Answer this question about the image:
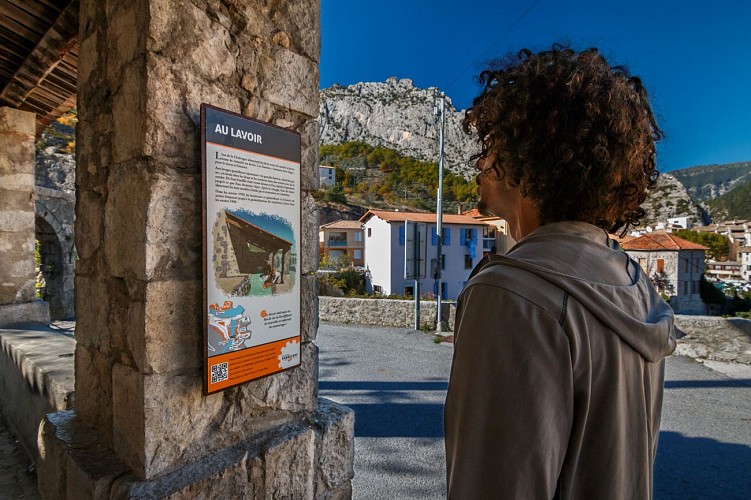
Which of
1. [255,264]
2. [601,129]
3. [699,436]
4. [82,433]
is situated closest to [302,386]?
[255,264]

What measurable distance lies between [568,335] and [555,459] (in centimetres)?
21

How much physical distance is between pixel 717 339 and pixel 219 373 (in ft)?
28.7

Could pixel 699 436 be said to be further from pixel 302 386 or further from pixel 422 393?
pixel 302 386

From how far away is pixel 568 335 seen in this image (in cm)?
68

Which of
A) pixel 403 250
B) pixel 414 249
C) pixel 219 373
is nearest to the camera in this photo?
pixel 219 373

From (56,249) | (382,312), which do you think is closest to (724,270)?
(382,312)

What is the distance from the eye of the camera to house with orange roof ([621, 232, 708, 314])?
856 inches

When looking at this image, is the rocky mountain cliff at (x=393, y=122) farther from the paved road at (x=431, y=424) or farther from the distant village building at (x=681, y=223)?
the paved road at (x=431, y=424)

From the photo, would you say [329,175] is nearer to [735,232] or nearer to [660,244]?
[660,244]

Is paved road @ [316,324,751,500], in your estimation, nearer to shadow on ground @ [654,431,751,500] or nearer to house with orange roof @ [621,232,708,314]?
shadow on ground @ [654,431,751,500]

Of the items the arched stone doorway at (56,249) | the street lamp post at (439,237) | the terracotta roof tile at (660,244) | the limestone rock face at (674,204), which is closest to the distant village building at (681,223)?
the limestone rock face at (674,204)

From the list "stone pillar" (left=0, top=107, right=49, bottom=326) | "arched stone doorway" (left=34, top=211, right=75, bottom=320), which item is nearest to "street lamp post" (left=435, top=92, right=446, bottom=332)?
"stone pillar" (left=0, top=107, right=49, bottom=326)

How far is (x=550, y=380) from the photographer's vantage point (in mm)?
666

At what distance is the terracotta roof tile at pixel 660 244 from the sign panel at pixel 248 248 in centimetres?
2393
